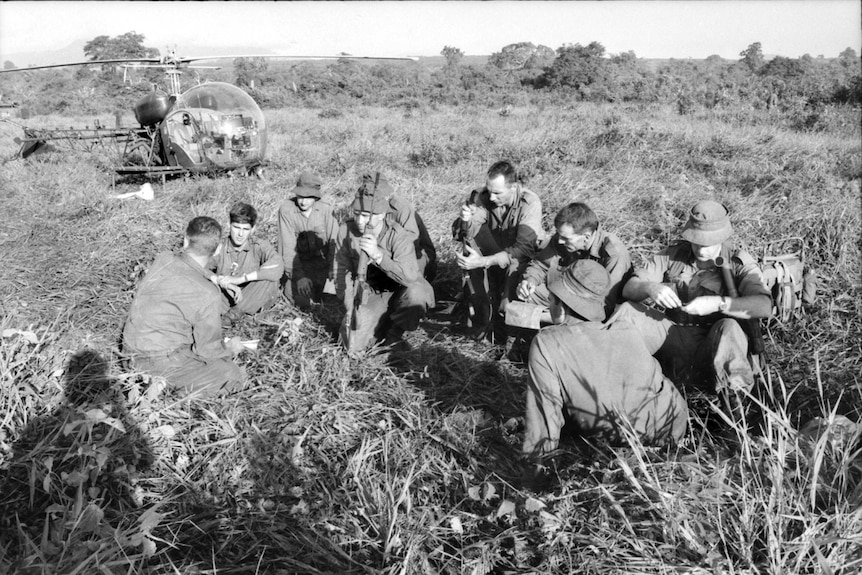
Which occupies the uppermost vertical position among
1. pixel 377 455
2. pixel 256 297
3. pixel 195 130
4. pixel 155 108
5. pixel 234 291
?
pixel 155 108

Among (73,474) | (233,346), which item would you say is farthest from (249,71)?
(73,474)

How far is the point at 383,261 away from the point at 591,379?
2.30 meters

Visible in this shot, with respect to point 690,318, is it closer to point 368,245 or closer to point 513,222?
point 513,222

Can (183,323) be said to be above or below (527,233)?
below

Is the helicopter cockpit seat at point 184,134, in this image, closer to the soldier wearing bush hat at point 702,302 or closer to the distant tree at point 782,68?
the soldier wearing bush hat at point 702,302

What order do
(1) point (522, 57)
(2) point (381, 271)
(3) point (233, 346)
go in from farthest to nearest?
(1) point (522, 57)
(2) point (381, 271)
(3) point (233, 346)

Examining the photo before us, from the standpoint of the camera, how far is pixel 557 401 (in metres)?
2.73

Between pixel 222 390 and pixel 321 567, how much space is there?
1.56 metres

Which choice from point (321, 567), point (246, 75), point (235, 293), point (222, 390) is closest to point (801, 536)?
point (321, 567)

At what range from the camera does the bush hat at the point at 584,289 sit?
2.77 meters

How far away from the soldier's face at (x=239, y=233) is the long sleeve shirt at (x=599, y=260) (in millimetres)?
2364

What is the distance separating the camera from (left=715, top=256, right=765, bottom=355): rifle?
346 centimetres

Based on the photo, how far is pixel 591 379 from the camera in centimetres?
270

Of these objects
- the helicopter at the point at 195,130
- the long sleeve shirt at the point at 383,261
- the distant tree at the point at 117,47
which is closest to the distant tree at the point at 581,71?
the helicopter at the point at 195,130
